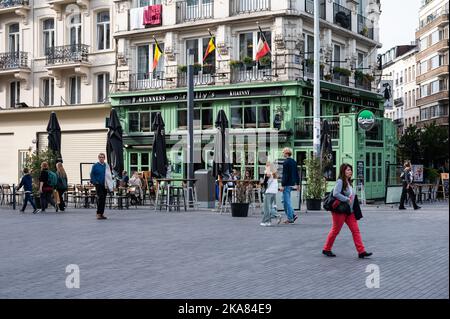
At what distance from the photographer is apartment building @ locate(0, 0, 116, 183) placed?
37188 mm

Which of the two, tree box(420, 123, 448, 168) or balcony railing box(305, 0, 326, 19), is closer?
balcony railing box(305, 0, 326, 19)

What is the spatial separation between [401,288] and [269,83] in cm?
2454

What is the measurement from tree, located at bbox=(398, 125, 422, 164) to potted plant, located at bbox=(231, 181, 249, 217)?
96.9 ft

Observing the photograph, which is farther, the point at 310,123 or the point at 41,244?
the point at 310,123

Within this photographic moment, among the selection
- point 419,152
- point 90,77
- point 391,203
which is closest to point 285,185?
point 391,203

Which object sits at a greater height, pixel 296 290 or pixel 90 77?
pixel 90 77

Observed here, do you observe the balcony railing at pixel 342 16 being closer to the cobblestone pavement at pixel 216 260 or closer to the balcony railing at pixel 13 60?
the balcony railing at pixel 13 60

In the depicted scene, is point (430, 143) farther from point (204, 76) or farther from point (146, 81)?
point (146, 81)

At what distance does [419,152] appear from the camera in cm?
4619

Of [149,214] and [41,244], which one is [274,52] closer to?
[149,214]

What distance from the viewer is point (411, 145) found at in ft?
153

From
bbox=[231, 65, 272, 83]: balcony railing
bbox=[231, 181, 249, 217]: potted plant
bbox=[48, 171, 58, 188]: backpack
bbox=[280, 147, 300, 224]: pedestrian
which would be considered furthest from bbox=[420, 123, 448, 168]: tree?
bbox=[280, 147, 300, 224]: pedestrian

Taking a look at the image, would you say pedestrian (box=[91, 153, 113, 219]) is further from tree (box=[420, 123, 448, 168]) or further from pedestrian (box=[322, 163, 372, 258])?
tree (box=[420, 123, 448, 168])

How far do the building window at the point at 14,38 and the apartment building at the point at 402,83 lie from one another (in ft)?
73.4
